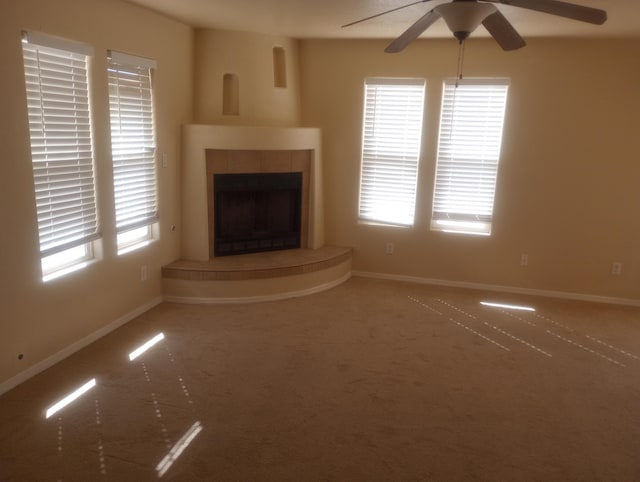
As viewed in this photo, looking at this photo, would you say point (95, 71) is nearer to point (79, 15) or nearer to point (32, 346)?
point (79, 15)

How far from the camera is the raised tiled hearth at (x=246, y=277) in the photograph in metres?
4.46

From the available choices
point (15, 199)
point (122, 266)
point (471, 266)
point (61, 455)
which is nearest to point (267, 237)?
point (122, 266)

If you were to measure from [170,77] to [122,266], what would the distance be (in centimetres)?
170

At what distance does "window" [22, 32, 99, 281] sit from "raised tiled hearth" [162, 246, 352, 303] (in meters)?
1.06

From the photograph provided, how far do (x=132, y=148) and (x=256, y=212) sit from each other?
1516 millimetres

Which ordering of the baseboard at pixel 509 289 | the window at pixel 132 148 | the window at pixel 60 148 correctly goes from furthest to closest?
the baseboard at pixel 509 289 < the window at pixel 132 148 < the window at pixel 60 148

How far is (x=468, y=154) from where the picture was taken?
16.3 ft

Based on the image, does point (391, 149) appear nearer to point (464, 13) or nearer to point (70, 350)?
point (464, 13)

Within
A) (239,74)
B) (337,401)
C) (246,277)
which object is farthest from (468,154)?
(337,401)

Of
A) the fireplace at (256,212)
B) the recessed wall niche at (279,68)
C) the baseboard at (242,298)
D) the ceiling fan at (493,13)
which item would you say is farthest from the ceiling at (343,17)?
the baseboard at (242,298)

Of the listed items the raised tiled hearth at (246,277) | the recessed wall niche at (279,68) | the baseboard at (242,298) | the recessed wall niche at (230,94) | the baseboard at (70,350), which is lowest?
the baseboard at (70,350)

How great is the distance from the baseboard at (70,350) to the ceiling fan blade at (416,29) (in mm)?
2925

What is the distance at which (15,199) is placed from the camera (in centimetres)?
287

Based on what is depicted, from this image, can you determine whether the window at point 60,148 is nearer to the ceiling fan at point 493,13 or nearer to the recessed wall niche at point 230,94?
the recessed wall niche at point 230,94
